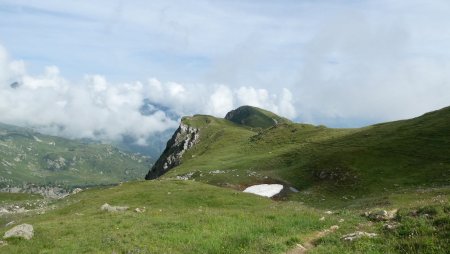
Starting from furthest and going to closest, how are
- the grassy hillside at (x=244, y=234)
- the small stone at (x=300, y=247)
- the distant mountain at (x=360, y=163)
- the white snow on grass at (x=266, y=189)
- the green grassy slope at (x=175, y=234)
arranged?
the white snow on grass at (x=266, y=189), the distant mountain at (x=360, y=163), the green grassy slope at (x=175, y=234), the small stone at (x=300, y=247), the grassy hillside at (x=244, y=234)

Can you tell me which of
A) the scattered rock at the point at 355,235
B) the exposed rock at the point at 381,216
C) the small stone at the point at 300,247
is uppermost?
the exposed rock at the point at 381,216

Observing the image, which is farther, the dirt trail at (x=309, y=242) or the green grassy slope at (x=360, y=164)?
the green grassy slope at (x=360, y=164)

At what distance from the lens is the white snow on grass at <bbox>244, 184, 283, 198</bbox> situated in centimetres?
6831

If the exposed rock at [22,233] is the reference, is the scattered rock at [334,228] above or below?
below

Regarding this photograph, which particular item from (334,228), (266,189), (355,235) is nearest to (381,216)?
(334,228)

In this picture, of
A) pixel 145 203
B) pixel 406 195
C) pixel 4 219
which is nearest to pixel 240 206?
pixel 145 203

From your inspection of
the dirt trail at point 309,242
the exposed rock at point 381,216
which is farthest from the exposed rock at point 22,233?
the exposed rock at point 381,216

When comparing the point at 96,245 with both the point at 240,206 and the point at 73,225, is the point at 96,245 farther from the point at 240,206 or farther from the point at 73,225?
the point at 240,206

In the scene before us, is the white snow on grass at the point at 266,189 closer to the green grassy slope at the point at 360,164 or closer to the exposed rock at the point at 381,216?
the green grassy slope at the point at 360,164

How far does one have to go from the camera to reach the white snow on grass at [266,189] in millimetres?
68312

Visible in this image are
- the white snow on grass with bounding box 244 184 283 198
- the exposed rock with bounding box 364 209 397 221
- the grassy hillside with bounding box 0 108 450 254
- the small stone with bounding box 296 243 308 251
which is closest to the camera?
the small stone with bounding box 296 243 308 251

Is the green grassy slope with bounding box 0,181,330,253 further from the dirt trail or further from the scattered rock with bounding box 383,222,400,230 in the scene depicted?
the scattered rock with bounding box 383,222,400,230

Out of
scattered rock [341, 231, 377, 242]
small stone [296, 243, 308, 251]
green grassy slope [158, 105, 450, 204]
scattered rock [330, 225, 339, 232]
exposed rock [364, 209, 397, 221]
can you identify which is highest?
green grassy slope [158, 105, 450, 204]

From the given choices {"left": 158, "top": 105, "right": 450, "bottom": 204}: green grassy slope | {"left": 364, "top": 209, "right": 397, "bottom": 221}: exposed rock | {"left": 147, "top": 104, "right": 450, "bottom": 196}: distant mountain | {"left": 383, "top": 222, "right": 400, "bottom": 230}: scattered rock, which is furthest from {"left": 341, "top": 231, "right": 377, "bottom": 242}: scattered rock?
{"left": 147, "top": 104, "right": 450, "bottom": 196}: distant mountain
